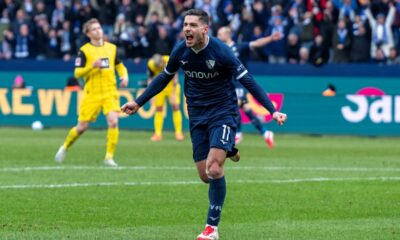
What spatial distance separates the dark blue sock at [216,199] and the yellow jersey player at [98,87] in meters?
7.64

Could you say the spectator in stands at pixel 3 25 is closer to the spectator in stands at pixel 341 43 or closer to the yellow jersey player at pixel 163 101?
the spectator in stands at pixel 341 43

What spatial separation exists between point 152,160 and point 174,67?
8.14 metres

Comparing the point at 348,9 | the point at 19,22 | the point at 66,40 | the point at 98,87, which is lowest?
the point at 66,40

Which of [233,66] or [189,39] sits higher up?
[189,39]

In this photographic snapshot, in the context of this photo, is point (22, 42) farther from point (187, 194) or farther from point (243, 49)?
A: point (187, 194)

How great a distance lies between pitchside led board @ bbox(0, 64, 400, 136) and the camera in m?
25.3

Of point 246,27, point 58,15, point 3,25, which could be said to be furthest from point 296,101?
point 3,25

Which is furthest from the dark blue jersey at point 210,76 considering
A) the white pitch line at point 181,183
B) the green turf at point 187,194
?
the white pitch line at point 181,183

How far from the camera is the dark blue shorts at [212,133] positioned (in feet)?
34.4

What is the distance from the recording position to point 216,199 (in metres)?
10.4

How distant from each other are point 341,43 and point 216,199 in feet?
66.6

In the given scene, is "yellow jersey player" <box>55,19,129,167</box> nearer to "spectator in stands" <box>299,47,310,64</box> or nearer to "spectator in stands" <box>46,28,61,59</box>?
"spectator in stands" <box>299,47,310,64</box>

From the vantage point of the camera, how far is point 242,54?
72.0 feet

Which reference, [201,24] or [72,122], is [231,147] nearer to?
[201,24]
